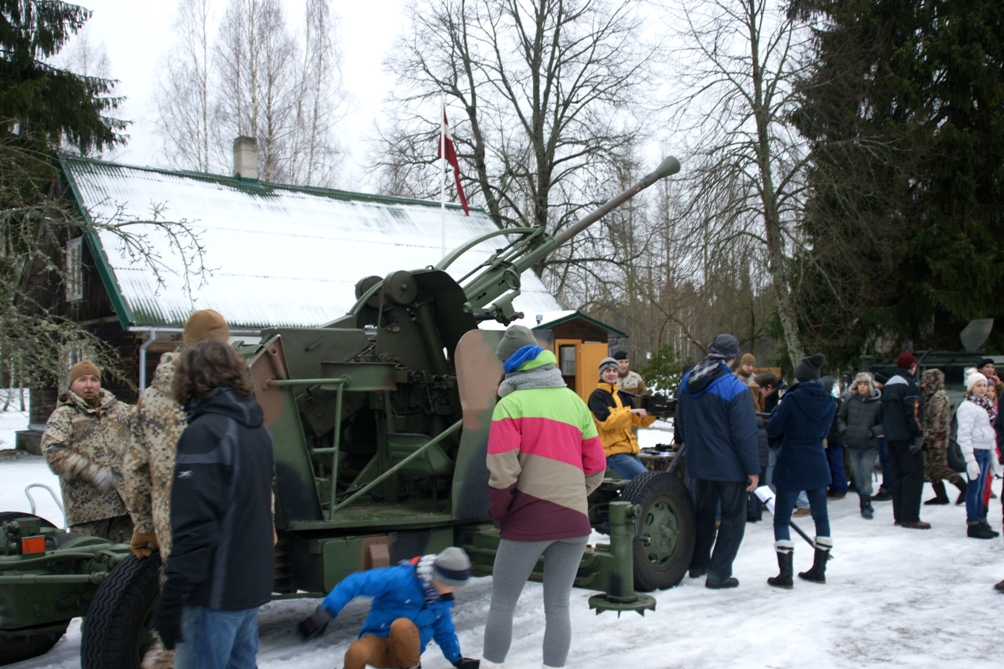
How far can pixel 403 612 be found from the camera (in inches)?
166

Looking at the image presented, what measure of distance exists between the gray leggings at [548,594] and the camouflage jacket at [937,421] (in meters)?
6.68

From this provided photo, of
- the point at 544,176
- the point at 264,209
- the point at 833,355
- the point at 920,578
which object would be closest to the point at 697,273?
the point at 833,355

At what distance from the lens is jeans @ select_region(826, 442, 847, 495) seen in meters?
10.3

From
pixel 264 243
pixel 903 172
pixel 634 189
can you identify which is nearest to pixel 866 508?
pixel 634 189

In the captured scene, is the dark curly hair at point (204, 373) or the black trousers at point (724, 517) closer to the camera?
the dark curly hair at point (204, 373)

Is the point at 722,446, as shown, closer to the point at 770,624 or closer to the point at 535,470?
the point at 770,624

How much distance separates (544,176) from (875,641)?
26.3 meters

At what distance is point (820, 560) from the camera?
6.59m

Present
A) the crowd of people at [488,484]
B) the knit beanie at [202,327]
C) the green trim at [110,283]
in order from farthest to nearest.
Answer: the green trim at [110,283] < the knit beanie at [202,327] < the crowd of people at [488,484]

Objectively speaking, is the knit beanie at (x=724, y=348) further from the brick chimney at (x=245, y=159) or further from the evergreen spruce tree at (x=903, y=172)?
the brick chimney at (x=245, y=159)

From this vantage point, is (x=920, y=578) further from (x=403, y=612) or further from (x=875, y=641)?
(x=403, y=612)

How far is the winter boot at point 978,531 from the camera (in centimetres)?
805

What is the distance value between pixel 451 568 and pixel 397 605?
0.37m

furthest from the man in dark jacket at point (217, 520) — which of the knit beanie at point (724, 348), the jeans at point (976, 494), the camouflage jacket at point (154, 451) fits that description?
the jeans at point (976, 494)
